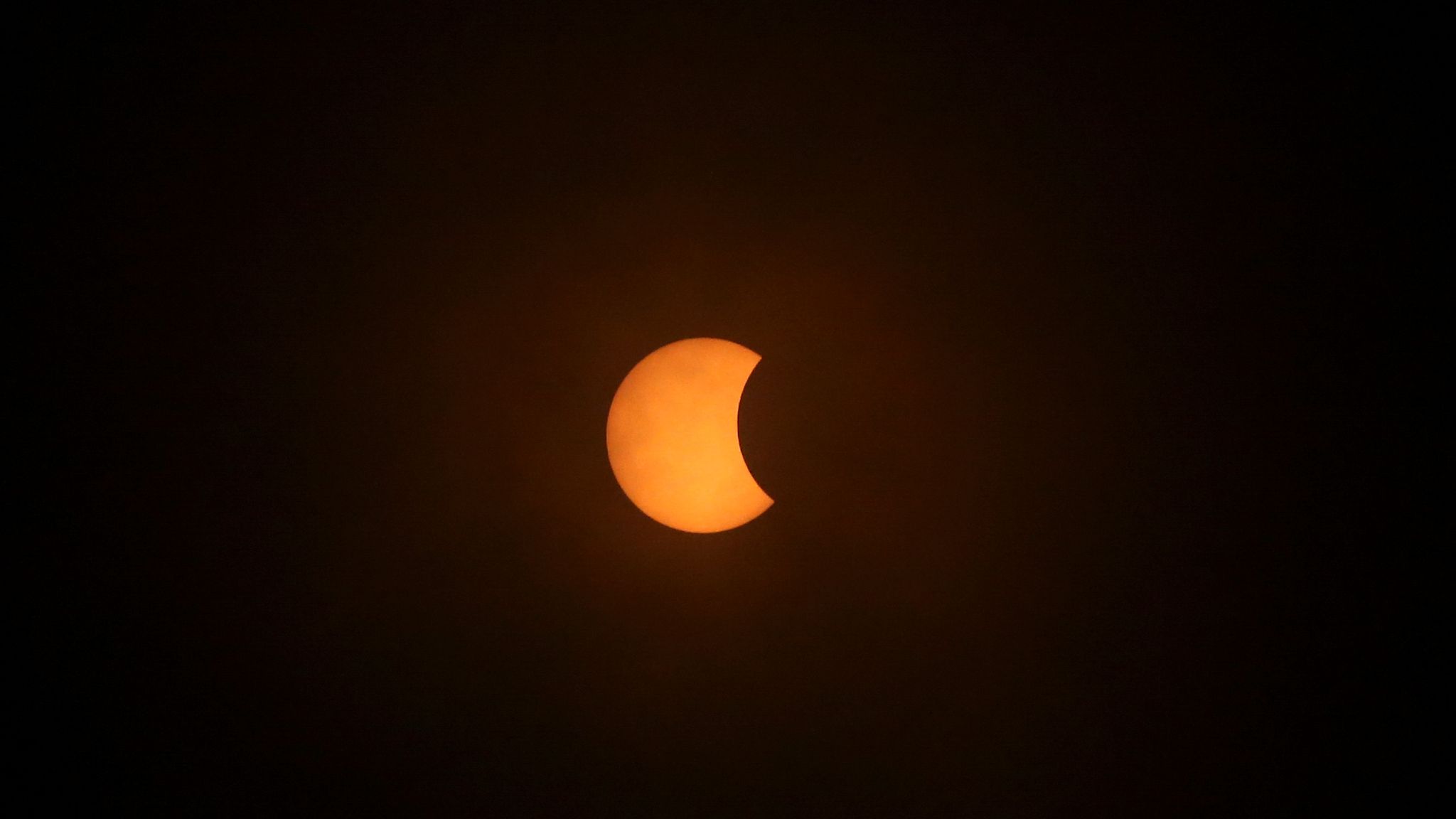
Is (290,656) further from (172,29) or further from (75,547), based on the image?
(172,29)

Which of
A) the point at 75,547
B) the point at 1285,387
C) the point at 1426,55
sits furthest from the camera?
the point at 75,547

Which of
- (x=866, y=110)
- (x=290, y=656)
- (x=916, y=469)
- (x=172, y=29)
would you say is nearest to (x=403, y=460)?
(x=290, y=656)

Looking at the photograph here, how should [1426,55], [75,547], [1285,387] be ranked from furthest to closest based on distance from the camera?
[75,547]
[1285,387]
[1426,55]

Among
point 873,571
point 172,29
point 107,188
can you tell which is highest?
point 172,29

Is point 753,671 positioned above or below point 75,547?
below

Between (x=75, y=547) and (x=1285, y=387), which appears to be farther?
(x=75, y=547)

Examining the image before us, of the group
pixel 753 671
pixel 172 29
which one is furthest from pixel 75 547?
pixel 753 671

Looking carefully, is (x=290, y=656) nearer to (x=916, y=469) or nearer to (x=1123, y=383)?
(x=916, y=469)
